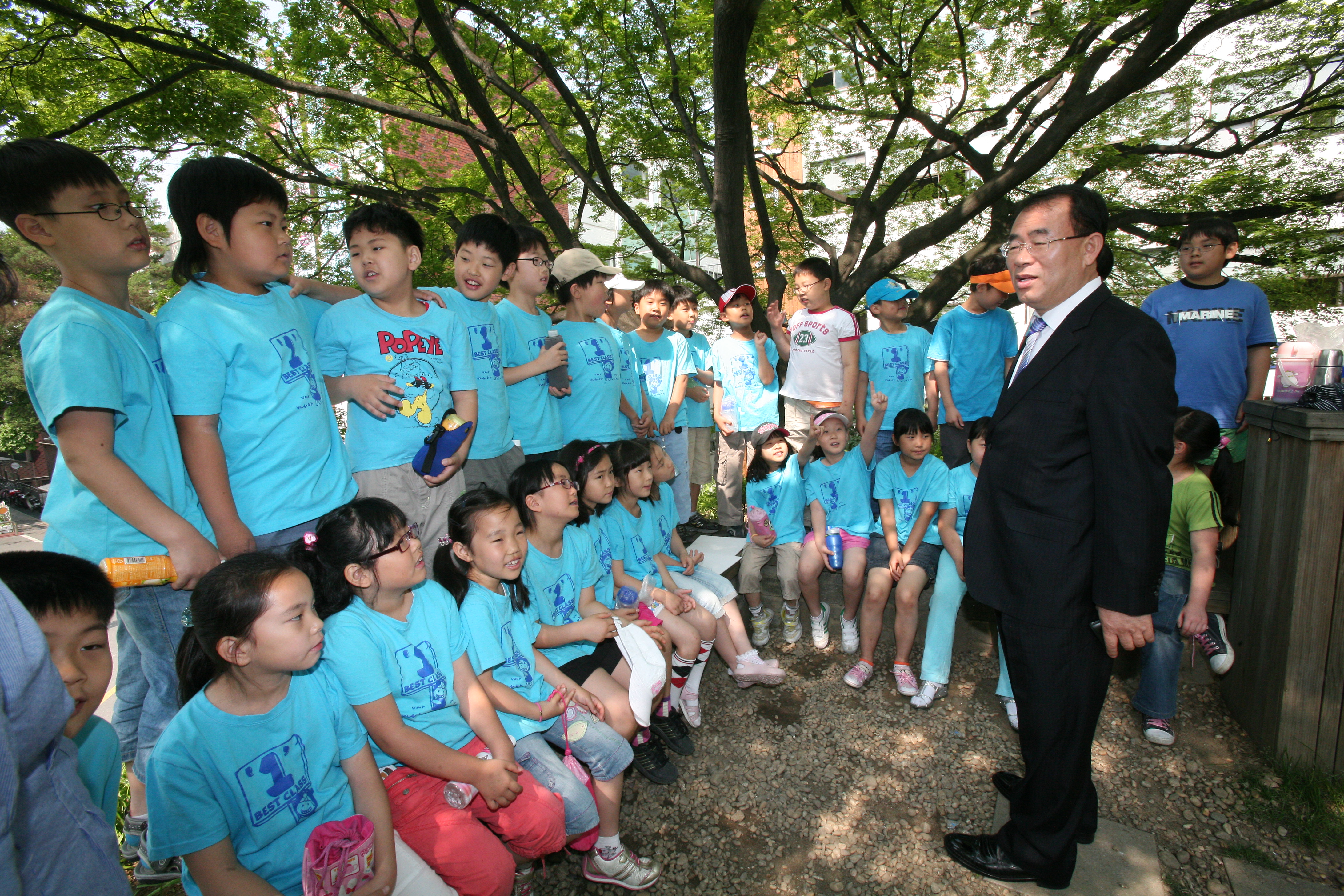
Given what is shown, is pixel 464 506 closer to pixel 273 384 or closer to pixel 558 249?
pixel 273 384

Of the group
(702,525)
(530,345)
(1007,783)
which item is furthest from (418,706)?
(702,525)

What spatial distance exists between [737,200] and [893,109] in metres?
3.97

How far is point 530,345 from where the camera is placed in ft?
10.6

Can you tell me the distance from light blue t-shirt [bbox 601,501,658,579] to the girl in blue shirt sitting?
0.83m

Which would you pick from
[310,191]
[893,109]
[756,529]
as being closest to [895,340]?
[756,529]

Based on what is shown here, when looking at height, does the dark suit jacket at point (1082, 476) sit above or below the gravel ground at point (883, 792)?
above

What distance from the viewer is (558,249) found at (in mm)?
8391

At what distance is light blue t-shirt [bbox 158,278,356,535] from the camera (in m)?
1.84

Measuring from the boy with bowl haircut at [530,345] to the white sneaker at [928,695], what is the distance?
6.87 feet

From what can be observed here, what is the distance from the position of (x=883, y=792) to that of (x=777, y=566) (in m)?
1.46

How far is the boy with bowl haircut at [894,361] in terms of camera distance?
4320 mm

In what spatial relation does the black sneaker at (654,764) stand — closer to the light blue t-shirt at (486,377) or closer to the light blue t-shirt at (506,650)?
the light blue t-shirt at (506,650)

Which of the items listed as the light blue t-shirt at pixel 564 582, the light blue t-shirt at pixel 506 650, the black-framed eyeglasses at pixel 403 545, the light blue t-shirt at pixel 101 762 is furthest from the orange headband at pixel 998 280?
the light blue t-shirt at pixel 101 762

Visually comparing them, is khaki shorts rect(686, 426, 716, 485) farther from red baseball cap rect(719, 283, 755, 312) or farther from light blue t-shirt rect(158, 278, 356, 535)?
light blue t-shirt rect(158, 278, 356, 535)
